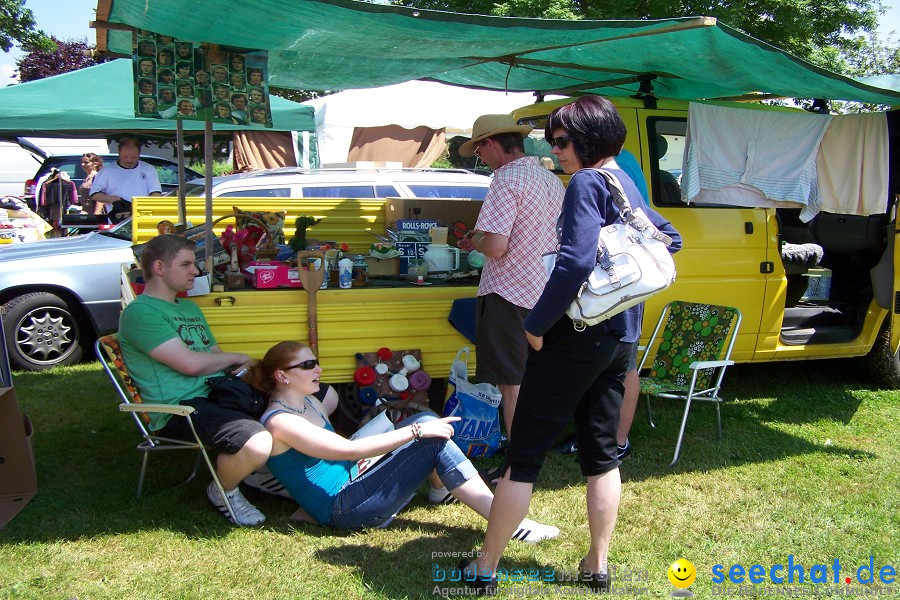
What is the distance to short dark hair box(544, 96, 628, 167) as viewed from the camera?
262 cm

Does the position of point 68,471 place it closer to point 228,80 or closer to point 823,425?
point 228,80

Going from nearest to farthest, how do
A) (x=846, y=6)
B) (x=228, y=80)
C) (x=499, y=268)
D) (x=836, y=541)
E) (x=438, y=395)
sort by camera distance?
(x=836, y=541)
(x=499, y=268)
(x=228, y=80)
(x=438, y=395)
(x=846, y=6)

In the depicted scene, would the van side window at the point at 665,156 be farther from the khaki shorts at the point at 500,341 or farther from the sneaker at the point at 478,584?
the sneaker at the point at 478,584

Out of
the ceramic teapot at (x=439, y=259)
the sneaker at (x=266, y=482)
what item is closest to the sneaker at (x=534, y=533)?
the sneaker at (x=266, y=482)

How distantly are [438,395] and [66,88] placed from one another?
3888mm

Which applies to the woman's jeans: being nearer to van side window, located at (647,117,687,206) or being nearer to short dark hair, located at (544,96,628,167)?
short dark hair, located at (544,96,628,167)

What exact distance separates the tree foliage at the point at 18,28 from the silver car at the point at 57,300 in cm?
1509

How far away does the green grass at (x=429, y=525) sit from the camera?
117 inches

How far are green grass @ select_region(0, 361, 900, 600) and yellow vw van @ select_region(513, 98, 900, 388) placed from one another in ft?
2.29

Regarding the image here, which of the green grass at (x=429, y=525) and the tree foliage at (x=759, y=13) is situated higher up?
the tree foliage at (x=759, y=13)

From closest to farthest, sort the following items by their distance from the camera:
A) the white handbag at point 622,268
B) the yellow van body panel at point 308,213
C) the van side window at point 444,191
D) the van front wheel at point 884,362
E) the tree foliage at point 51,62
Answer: the white handbag at point 622,268 < the yellow van body panel at point 308,213 < the van front wheel at point 884,362 < the van side window at point 444,191 < the tree foliage at point 51,62

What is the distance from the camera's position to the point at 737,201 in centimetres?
468

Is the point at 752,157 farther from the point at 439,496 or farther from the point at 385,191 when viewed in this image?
the point at 385,191

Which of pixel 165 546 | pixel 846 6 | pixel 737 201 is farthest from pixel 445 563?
pixel 846 6
